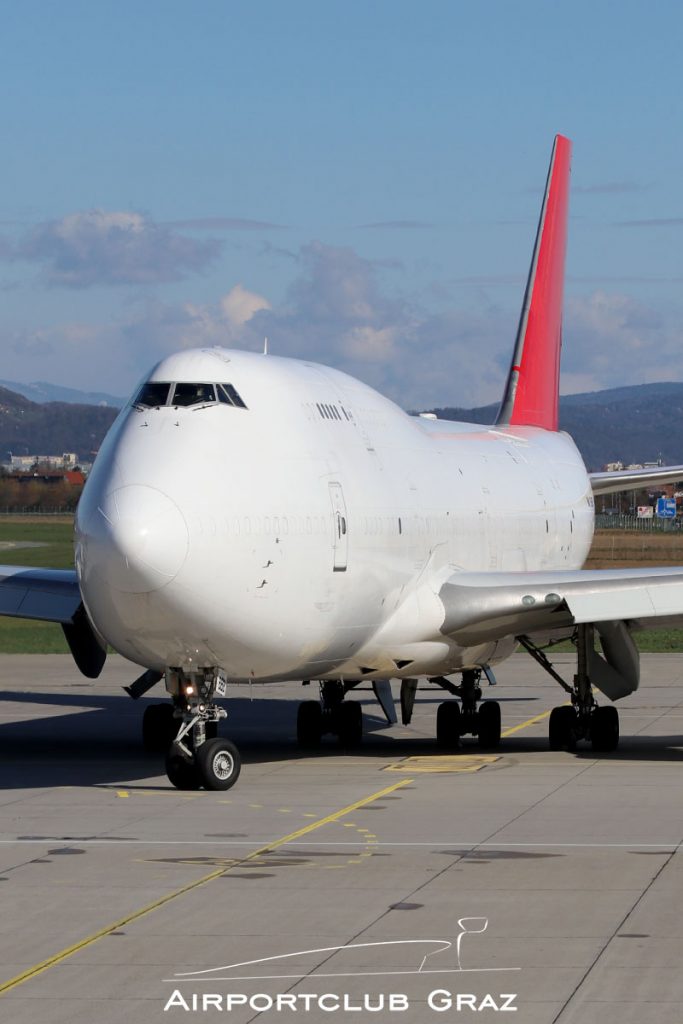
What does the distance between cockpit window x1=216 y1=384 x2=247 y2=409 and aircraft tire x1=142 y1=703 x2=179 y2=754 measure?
6.47 metres

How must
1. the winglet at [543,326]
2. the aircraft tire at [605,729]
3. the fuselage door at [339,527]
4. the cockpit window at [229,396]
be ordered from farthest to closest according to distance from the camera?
1. the winglet at [543,326]
2. the aircraft tire at [605,729]
3. the fuselage door at [339,527]
4. the cockpit window at [229,396]

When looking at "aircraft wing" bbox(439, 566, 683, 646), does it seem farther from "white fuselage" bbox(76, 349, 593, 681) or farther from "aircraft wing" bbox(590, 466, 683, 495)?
"aircraft wing" bbox(590, 466, 683, 495)

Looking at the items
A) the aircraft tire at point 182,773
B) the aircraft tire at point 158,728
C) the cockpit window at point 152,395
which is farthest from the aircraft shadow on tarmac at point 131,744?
the cockpit window at point 152,395

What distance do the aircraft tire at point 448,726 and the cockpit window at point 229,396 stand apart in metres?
7.76

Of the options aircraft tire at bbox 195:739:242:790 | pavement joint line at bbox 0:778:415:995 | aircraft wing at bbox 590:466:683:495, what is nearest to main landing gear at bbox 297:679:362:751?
pavement joint line at bbox 0:778:415:995

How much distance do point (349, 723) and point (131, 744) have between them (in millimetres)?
3408

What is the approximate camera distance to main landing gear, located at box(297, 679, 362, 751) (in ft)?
86.1

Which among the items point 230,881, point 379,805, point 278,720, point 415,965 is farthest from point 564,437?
point 415,965

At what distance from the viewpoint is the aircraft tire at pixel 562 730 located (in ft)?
82.3

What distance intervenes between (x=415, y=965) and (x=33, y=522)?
142055mm

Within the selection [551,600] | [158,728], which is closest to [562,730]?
[551,600]

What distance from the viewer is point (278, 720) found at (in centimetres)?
3175

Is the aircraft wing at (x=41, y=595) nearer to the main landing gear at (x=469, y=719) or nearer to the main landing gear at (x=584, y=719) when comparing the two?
the main landing gear at (x=469, y=719)

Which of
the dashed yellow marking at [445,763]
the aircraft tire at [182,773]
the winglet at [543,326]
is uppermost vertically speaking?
the winglet at [543,326]
